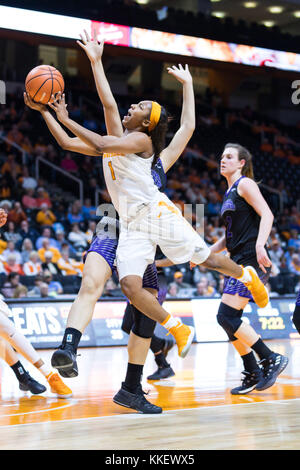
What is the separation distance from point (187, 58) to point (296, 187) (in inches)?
251

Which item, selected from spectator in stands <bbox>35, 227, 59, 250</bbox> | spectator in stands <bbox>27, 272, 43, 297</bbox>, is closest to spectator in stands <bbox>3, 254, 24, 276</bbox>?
spectator in stands <bbox>27, 272, 43, 297</bbox>

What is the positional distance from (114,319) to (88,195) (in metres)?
6.84

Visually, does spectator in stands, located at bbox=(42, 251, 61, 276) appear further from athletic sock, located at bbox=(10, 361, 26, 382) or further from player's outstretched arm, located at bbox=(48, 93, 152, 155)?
player's outstretched arm, located at bbox=(48, 93, 152, 155)

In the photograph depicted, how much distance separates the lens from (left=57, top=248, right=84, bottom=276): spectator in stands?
12.8 meters

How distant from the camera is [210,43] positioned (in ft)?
57.7

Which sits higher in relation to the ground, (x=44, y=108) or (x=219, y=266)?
(x=44, y=108)

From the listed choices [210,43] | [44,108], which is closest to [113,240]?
[44,108]

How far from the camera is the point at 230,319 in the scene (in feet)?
18.6

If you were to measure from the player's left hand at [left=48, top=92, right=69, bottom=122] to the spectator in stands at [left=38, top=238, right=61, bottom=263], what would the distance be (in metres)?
8.26

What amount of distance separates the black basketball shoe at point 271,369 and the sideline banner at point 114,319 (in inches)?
144

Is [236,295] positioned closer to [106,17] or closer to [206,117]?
[106,17]

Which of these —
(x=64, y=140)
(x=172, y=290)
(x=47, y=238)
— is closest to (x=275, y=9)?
(x=47, y=238)

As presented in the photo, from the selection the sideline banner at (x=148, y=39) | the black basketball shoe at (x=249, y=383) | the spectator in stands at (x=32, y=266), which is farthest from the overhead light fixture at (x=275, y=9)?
the black basketball shoe at (x=249, y=383)
